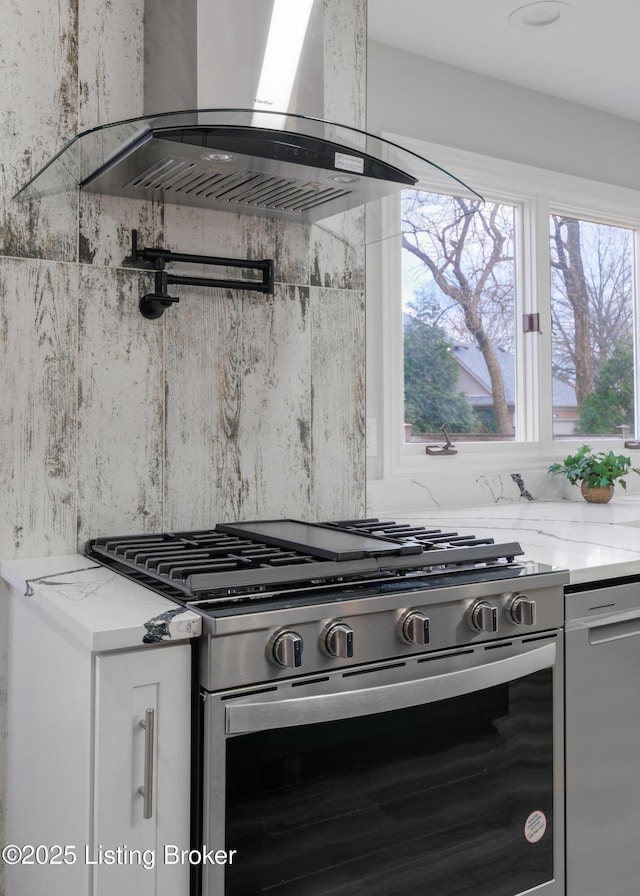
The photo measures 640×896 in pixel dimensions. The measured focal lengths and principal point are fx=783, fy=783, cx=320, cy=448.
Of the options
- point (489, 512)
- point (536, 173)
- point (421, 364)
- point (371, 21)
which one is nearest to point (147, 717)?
point (489, 512)

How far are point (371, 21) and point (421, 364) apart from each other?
3.73 ft

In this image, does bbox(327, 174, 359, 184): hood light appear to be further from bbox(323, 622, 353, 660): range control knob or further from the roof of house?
the roof of house

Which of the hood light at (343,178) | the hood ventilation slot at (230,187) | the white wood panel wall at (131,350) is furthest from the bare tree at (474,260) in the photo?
the hood light at (343,178)

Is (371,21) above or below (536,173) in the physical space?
above

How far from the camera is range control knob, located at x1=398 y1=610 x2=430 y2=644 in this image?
134 cm

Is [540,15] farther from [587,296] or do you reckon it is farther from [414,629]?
[414,629]

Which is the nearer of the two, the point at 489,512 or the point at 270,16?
the point at 270,16

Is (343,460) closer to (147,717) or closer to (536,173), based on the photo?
(147,717)

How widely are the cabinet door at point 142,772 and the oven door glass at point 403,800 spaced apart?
85mm

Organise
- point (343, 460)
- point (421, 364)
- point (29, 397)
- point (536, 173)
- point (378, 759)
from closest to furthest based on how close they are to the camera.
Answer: point (378, 759)
point (29, 397)
point (343, 460)
point (421, 364)
point (536, 173)

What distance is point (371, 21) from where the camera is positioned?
2.52 metres

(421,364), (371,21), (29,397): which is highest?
(371,21)

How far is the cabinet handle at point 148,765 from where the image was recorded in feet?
3.73

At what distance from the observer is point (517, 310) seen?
315 centimetres
